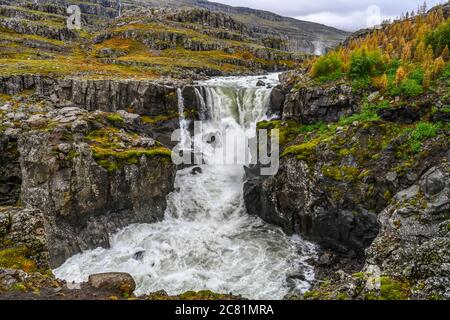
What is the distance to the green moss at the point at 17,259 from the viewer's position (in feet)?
49.7

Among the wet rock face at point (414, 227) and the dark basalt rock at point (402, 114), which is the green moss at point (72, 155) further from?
the dark basalt rock at point (402, 114)

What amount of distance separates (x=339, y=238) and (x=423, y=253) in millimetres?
16653

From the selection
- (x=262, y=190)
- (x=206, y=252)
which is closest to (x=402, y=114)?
(x=262, y=190)

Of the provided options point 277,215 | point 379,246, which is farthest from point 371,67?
point 379,246

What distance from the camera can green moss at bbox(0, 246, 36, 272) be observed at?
15.1 meters

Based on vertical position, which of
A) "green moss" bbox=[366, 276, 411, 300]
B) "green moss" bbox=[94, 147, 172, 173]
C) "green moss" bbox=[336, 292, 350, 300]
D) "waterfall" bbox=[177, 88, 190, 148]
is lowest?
"green moss" bbox=[336, 292, 350, 300]

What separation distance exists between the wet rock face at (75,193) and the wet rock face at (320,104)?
1737 cm

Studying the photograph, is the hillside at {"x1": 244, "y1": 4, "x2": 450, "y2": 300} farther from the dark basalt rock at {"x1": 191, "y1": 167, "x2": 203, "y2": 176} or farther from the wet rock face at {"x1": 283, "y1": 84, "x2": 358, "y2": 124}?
the dark basalt rock at {"x1": 191, "y1": 167, "x2": 203, "y2": 176}

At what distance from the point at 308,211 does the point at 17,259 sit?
21207 mm

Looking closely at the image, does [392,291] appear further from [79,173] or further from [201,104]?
[201,104]

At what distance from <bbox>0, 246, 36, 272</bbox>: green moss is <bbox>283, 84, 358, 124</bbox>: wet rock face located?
28.9 meters

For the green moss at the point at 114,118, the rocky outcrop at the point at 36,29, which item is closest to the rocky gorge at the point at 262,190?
the green moss at the point at 114,118

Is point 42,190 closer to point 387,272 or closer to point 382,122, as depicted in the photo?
point 387,272

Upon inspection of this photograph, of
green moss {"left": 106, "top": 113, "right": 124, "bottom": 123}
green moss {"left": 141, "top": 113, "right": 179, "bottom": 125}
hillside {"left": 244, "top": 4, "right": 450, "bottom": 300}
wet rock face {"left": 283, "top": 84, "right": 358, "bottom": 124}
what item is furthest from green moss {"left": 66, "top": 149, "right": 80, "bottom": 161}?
wet rock face {"left": 283, "top": 84, "right": 358, "bottom": 124}
